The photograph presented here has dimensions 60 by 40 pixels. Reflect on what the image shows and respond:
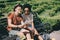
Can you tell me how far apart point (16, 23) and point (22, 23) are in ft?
0.42

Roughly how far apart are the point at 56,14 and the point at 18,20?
1.22 meters

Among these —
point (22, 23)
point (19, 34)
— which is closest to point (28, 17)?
point (22, 23)

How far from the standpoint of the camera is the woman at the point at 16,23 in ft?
16.2

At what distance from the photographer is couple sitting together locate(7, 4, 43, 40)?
4.93m

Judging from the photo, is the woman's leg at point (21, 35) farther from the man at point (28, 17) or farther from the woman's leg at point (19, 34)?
the man at point (28, 17)

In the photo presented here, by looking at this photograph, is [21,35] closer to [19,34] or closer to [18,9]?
[19,34]

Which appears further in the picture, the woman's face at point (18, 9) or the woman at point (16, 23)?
the woman's face at point (18, 9)

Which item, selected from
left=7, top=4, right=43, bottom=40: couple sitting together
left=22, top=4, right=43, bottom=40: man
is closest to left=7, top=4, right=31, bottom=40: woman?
left=7, top=4, right=43, bottom=40: couple sitting together

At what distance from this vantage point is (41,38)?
5121 millimetres

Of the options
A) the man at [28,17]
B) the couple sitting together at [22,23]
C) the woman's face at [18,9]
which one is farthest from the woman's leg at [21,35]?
the woman's face at [18,9]

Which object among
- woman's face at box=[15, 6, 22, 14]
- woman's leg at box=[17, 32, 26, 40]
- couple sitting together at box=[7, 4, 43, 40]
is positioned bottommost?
woman's leg at box=[17, 32, 26, 40]

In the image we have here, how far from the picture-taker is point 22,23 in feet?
16.9

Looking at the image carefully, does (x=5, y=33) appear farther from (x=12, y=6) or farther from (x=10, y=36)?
(x=12, y=6)

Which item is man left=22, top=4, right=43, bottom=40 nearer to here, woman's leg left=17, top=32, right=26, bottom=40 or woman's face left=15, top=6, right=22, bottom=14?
woman's face left=15, top=6, right=22, bottom=14
